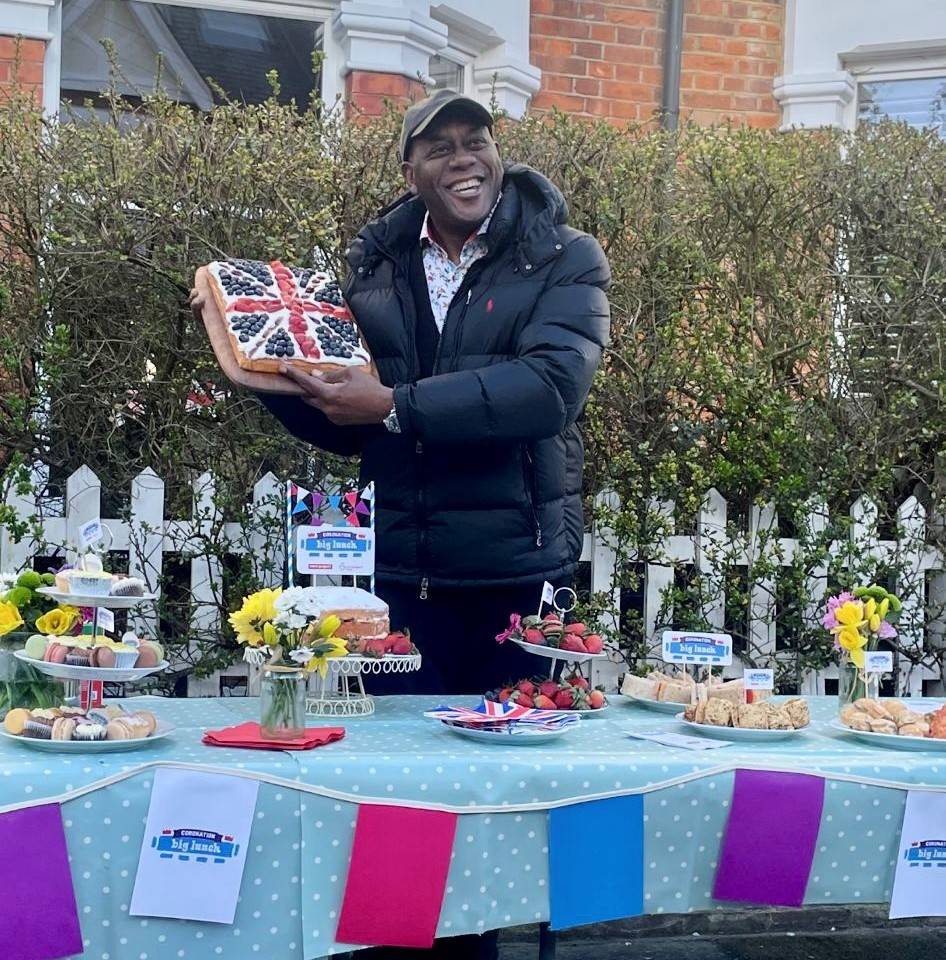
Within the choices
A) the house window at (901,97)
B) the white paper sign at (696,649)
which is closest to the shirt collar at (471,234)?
the white paper sign at (696,649)

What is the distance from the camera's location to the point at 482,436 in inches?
118

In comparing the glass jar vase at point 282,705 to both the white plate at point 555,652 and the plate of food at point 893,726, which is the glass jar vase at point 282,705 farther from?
the plate of food at point 893,726

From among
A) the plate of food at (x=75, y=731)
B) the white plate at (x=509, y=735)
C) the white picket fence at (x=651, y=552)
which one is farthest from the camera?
the white picket fence at (x=651, y=552)

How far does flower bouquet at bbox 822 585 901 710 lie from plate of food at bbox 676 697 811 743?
0.29 metres

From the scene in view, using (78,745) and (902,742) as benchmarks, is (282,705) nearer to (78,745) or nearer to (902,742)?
(78,745)

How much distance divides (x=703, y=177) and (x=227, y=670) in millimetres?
2640

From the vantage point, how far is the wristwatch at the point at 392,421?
300 cm

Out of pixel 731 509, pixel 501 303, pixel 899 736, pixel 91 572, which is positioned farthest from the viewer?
pixel 731 509

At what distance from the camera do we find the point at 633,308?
5188 mm

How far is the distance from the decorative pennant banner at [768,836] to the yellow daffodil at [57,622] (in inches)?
52.1

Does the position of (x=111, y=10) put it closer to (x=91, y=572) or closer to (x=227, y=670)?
(x=227, y=670)

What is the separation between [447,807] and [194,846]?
449mm

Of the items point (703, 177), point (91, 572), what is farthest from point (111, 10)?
point (91, 572)


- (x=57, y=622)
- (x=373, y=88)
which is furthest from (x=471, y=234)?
(x=373, y=88)
